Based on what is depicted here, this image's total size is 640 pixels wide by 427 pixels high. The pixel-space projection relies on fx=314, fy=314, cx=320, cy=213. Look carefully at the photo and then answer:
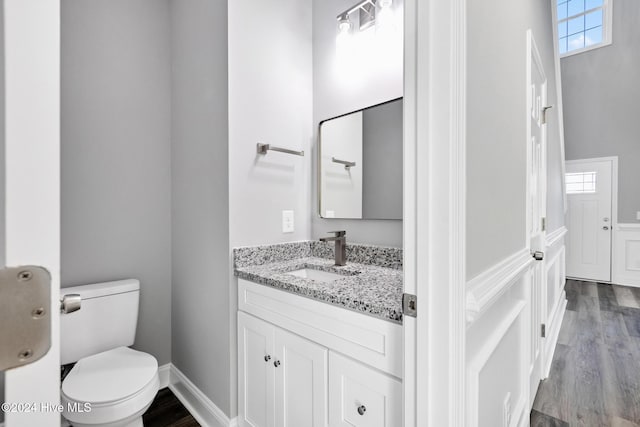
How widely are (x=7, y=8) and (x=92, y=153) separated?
1790 millimetres

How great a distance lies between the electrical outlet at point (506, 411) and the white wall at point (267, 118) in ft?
4.01

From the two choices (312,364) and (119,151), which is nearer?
(312,364)

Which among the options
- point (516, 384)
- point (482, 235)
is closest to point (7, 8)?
point (482, 235)

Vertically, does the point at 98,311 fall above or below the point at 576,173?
below

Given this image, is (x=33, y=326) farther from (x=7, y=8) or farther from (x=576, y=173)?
(x=576, y=173)

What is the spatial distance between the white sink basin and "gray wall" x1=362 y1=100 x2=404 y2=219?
393 millimetres

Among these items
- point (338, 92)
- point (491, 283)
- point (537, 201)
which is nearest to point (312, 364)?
point (491, 283)

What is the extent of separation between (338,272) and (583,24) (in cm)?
633

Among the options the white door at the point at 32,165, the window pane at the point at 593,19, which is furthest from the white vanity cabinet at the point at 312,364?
the window pane at the point at 593,19

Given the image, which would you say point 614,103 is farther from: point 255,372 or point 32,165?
point 32,165

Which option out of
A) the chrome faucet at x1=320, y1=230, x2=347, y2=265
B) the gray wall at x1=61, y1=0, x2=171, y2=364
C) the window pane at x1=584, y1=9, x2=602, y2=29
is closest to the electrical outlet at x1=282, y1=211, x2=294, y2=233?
the chrome faucet at x1=320, y1=230, x2=347, y2=265

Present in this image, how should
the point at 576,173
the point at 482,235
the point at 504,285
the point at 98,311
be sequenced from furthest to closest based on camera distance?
the point at 576,173, the point at 98,311, the point at 504,285, the point at 482,235

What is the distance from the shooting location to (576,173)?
5.14 meters

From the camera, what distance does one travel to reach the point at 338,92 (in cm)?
191
